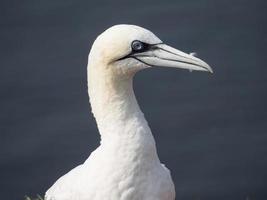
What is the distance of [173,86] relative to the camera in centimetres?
1023

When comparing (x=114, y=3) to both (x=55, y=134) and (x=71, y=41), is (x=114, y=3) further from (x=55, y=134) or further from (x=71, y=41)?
(x=55, y=134)

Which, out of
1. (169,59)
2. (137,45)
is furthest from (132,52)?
(169,59)

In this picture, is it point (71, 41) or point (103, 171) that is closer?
Answer: point (103, 171)

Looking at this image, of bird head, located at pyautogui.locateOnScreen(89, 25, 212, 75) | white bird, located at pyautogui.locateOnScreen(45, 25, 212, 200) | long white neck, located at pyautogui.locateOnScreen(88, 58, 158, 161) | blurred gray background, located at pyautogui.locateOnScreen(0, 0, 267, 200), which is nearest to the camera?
bird head, located at pyautogui.locateOnScreen(89, 25, 212, 75)

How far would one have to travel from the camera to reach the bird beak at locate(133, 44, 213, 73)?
21.0ft

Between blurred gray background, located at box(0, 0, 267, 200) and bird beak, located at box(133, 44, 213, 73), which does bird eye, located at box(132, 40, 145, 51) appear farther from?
blurred gray background, located at box(0, 0, 267, 200)

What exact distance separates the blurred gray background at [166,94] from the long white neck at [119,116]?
9.90ft

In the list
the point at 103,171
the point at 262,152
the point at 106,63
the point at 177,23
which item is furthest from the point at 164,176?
the point at 177,23

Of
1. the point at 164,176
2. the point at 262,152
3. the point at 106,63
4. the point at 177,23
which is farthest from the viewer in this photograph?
the point at 177,23

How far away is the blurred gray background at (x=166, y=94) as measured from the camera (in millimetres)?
9719

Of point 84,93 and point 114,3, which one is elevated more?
point 114,3

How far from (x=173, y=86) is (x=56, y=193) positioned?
3512 mm

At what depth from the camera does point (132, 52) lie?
632cm

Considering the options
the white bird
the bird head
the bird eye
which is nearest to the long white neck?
the white bird
